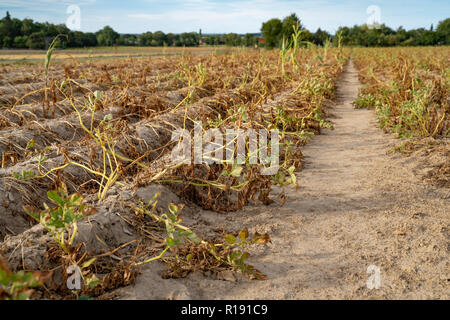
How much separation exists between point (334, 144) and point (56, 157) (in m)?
2.97

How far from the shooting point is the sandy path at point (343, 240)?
181 centimetres

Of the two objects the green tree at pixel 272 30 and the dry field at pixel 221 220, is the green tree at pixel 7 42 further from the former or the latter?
the green tree at pixel 272 30

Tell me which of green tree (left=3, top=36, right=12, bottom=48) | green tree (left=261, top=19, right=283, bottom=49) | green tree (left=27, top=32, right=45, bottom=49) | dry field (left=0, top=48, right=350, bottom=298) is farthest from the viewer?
green tree (left=261, top=19, right=283, bottom=49)

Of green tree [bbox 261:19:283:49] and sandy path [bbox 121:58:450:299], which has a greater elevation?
green tree [bbox 261:19:283:49]

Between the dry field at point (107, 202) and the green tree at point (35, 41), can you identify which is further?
the green tree at point (35, 41)

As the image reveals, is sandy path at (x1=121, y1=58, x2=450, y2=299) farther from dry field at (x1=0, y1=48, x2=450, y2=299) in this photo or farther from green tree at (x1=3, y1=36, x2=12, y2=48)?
green tree at (x1=3, y1=36, x2=12, y2=48)

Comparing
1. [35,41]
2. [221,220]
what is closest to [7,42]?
[35,41]

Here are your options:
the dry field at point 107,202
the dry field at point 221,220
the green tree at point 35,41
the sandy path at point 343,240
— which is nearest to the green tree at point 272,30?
the green tree at point 35,41

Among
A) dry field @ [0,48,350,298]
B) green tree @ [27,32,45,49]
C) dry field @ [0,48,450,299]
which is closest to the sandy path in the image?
dry field @ [0,48,450,299]

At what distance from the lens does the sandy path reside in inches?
71.4

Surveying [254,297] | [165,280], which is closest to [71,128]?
[165,280]

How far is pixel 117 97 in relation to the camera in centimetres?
531
